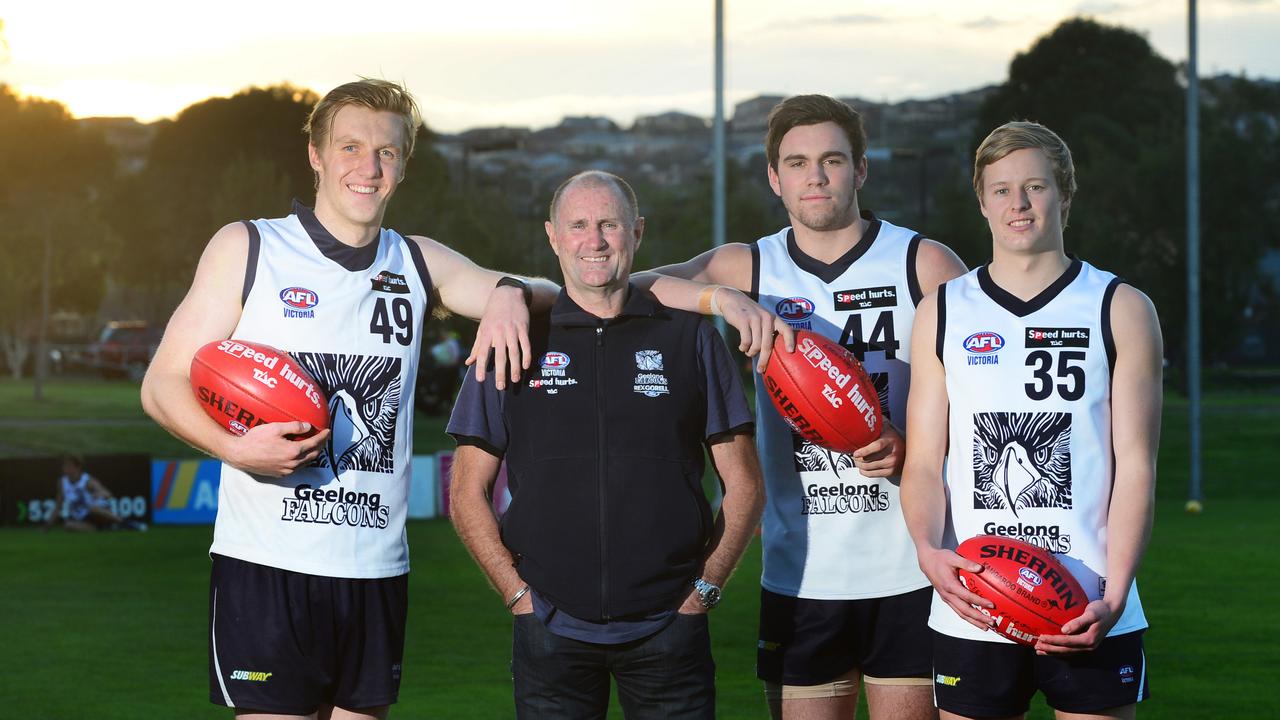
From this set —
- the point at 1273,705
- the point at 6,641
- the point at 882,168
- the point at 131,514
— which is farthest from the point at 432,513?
the point at 882,168

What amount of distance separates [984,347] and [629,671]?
4.54ft

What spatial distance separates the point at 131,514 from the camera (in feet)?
60.2

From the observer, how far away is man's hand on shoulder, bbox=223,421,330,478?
3883mm

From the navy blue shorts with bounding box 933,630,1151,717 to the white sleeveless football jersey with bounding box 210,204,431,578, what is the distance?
1683 millimetres

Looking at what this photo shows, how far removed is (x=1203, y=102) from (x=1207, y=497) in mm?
21770

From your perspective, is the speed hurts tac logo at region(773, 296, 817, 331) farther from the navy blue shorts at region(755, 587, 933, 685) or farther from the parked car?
the parked car

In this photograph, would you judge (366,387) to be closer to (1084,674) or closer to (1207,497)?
(1084,674)

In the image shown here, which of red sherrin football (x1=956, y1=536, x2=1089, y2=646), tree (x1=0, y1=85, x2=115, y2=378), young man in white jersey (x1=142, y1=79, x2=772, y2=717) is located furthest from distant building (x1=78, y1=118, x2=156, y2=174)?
red sherrin football (x1=956, y1=536, x2=1089, y2=646)

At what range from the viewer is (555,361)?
13.6 feet

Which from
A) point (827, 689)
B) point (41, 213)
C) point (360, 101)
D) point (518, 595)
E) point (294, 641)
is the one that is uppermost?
point (41, 213)

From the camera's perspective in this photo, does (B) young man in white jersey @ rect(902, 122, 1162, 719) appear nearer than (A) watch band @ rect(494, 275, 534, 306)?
Yes

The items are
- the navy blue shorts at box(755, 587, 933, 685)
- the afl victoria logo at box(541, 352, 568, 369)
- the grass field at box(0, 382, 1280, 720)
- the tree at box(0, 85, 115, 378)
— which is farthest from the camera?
the tree at box(0, 85, 115, 378)

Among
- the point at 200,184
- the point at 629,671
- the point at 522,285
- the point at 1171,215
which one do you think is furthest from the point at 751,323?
the point at 200,184

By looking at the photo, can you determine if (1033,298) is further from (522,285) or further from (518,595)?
(518,595)
